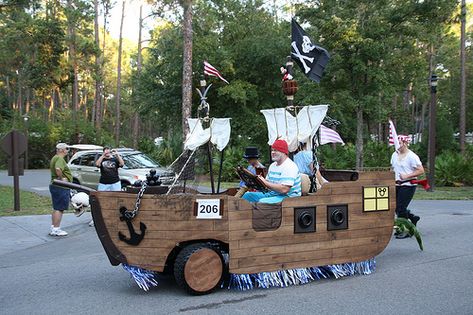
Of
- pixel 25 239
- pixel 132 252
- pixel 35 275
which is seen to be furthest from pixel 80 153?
pixel 132 252

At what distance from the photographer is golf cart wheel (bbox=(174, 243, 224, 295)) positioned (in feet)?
16.4

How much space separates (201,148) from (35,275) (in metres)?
2.94

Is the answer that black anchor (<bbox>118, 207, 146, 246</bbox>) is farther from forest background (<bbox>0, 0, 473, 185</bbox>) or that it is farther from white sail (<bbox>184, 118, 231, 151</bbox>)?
forest background (<bbox>0, 0, 473, 185</bbox>)

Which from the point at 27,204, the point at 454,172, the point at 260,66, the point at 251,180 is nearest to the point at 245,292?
the point at 251,180

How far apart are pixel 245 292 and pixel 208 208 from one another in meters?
1.11

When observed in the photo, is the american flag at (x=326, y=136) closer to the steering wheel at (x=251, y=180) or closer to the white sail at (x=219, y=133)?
the white sail at (x=219, y=133)

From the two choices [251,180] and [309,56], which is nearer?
[251,180]

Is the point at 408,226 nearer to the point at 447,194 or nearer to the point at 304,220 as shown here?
the point at 304,220

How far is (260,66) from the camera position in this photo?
2588 centimetres

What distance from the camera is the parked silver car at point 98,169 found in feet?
45.7

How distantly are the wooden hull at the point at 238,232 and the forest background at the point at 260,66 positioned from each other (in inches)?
456

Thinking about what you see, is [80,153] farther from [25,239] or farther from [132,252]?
[132,252]

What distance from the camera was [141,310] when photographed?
15.4 feet

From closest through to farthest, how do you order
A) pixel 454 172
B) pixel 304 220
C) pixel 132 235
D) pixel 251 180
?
pixel 132 235
pixel 304 220
pixel 251 180
pixel 454 172
